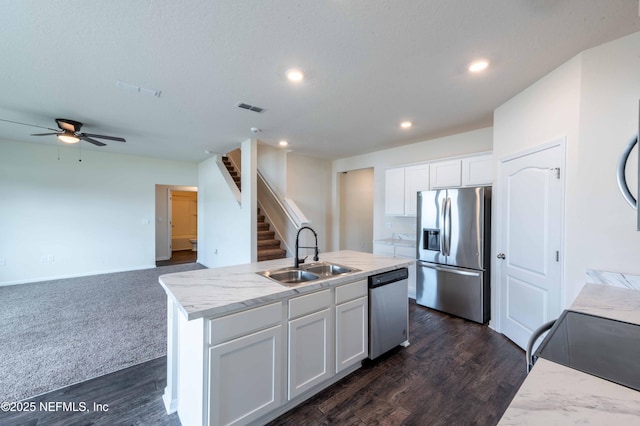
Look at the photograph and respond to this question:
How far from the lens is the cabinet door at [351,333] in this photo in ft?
6.93

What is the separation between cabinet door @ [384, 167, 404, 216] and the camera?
446cm

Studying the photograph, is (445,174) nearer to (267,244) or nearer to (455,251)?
(455,251)

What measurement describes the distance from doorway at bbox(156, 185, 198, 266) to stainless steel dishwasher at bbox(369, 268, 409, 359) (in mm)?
6163

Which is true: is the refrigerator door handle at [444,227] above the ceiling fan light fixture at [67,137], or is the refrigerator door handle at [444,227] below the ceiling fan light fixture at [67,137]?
below

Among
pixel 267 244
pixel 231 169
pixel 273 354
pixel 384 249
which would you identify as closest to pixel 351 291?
pixel 273 354

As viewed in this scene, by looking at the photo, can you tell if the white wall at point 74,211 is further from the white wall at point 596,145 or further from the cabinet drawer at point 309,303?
the white wall at point 596,145

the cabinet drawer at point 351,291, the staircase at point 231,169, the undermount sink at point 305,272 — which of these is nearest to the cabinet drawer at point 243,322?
the undermount sink at point 305,272

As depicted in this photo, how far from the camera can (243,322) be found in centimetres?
155

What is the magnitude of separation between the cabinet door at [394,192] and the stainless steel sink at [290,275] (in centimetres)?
269

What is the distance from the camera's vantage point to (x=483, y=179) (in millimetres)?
3457

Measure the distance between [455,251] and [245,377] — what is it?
9.65ft

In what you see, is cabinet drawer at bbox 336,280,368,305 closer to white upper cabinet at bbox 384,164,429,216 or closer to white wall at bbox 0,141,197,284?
white upper cabinet at bbox 384,164,429,216

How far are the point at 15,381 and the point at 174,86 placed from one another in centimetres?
288

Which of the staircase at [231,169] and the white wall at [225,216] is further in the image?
the staircase at [231,169]
